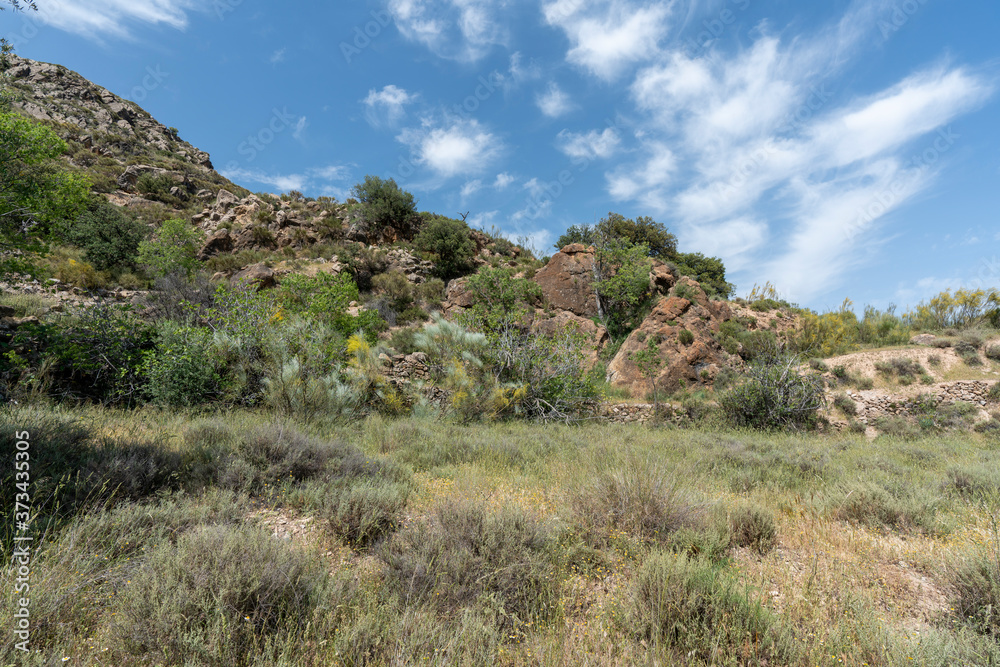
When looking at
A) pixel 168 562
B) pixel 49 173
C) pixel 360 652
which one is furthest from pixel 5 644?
pixel 49 173

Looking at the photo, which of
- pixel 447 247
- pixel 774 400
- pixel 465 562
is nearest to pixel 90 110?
pixel 447 247

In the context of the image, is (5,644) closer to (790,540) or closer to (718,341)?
(790,540)

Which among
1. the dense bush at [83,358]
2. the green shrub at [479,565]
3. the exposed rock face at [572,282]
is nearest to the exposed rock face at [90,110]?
the dense bush at [83,358]

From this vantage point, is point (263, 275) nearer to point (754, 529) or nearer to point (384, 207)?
point (384, 207)

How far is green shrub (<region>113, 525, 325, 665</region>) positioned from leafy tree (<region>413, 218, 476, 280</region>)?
897 inches

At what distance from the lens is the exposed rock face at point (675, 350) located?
13.9m

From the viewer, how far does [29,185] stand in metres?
6.74

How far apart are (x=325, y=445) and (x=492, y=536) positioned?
9.41 feet

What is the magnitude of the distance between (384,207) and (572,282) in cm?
1551

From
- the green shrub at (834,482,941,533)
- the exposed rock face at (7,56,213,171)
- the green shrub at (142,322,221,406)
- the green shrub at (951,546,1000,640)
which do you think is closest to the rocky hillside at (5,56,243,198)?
the exposed rock face at (7,56,213,171)

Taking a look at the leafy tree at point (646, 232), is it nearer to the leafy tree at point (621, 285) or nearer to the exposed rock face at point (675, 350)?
the leafy tree at point (621, 285)

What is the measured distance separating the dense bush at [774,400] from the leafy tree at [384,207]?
2420 cm

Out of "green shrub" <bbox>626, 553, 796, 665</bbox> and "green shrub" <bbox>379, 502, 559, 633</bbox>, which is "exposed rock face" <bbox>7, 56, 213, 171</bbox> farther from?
"green shrub" <bbox>626, 553, 796, 665</bbox>

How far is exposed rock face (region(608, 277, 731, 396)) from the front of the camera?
13873 mm
